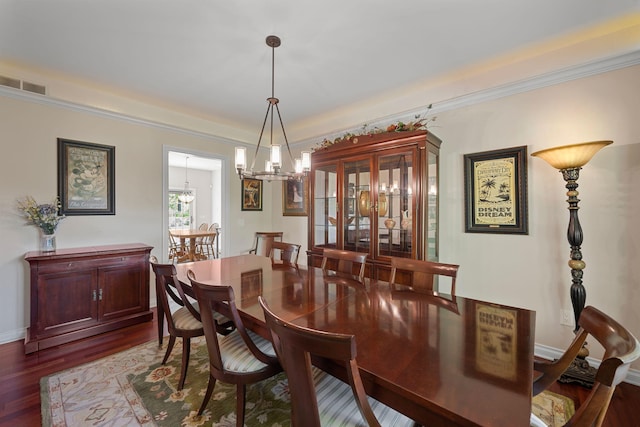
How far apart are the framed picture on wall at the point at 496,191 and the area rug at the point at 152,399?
139 cm

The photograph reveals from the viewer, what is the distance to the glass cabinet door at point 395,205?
9.15 feet

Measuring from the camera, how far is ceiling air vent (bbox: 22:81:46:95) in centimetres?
269

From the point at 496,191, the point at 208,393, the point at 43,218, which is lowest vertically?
the point at 208,393

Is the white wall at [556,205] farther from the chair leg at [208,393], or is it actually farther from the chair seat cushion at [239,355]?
the chair leg at [208,393]

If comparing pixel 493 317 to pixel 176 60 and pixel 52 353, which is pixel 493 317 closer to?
pixel 176 60

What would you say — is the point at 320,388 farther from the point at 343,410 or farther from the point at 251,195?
the point at 251,195

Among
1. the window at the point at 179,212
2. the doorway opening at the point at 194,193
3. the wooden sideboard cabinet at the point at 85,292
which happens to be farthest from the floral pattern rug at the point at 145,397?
the window at the point at 179,212

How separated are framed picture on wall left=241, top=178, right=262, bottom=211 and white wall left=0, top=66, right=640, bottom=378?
1.45m

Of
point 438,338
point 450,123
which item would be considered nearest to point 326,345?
point 438,338

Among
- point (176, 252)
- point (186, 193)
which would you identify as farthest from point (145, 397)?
point (186, 193)

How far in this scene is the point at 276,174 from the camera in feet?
7.66

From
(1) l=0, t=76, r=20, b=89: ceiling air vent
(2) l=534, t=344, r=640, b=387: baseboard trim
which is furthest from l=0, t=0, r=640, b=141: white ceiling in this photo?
(2) l=534, t=344, r=640, b=387: baseboard trim

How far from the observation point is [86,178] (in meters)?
3.12

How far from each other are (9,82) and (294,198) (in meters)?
3.45
